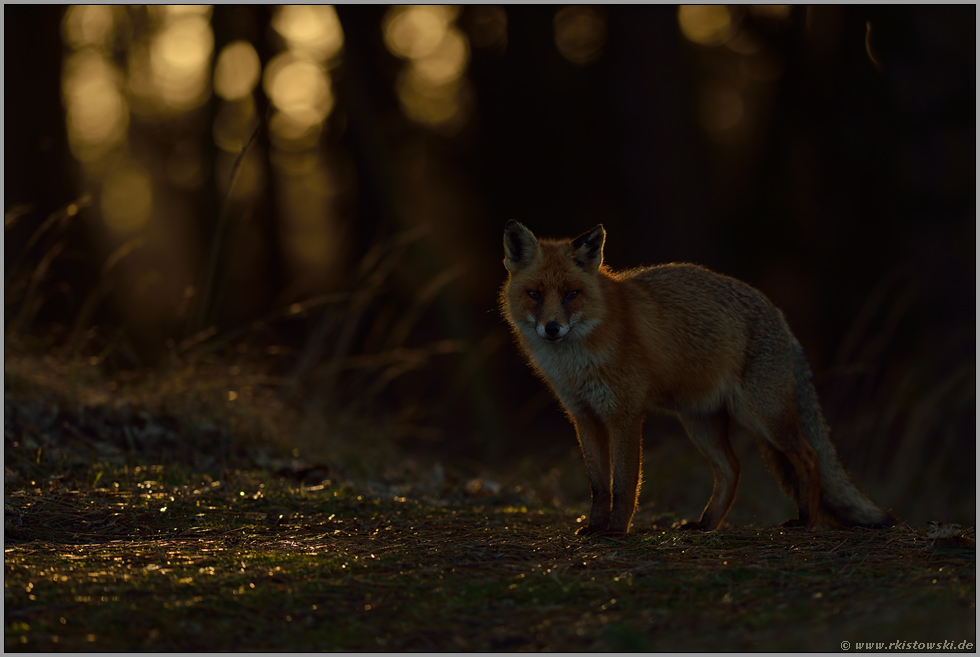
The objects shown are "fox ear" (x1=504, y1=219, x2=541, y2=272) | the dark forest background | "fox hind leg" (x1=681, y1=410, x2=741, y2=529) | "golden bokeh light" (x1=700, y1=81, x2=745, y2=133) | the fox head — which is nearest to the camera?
the fox head

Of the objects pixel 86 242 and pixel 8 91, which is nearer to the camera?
pixel 8 91

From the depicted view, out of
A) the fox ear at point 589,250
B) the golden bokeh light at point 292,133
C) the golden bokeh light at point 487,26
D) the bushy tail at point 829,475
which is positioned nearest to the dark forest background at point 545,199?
the golden bokeh light at point 487,26

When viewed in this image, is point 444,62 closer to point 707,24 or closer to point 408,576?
point 707,24

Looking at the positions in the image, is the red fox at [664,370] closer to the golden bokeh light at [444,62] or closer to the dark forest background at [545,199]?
the dark forest background at [545,199]

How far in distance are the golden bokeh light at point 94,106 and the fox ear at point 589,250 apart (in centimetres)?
1540

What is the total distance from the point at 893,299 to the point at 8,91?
12.7 m

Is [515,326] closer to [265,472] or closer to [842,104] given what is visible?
[265,472]

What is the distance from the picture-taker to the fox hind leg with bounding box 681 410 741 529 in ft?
17.1

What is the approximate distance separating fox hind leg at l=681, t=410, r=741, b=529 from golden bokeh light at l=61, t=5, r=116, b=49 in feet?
46.1

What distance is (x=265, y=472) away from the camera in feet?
19.1

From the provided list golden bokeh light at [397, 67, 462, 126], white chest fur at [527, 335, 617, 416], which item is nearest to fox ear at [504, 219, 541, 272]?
white chest fur at [527, 335, 617, 416]

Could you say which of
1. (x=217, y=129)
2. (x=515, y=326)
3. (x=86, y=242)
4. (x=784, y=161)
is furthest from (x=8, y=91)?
(x=784, y=161)

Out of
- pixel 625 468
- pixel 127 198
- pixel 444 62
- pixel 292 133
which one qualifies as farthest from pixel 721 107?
pixel 127 198

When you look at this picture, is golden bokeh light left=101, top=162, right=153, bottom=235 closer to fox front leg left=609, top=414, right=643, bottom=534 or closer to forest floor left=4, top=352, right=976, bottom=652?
forest floor left=4, top=352, right=976, bottom=652
